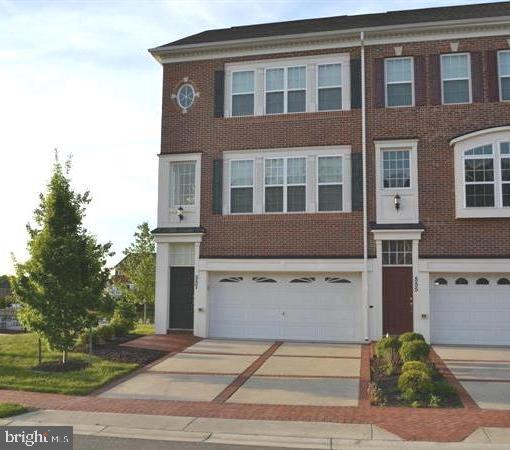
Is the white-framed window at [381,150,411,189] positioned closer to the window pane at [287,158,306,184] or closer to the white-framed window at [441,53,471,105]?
the white-framed window at [441,53,471,105]

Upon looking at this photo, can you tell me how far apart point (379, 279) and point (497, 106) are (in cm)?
648

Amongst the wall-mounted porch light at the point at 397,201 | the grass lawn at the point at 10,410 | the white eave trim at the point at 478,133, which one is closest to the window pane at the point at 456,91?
the white eave trim at the point at 478,133

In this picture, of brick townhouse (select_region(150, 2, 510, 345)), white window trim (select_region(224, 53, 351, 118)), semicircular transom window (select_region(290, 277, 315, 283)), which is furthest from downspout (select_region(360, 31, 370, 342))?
semicircular transom window (select_region(290, 277, 315, 283))

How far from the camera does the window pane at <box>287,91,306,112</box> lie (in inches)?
779

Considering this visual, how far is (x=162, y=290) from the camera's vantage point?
19.9 metres

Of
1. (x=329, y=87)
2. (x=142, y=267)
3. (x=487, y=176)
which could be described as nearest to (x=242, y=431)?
(x=487, y=176)

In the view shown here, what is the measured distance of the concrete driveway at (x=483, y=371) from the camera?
1107 centimetres

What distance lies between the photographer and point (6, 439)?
836 cm

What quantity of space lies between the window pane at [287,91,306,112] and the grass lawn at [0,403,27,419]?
1293cm

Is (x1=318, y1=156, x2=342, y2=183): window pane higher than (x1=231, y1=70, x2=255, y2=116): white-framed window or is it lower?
lower

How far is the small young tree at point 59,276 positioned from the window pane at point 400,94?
10525 mm

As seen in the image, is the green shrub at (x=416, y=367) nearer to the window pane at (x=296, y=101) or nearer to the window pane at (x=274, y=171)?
the window pane at (x=274, y=171)

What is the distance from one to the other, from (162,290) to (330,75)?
361 inches

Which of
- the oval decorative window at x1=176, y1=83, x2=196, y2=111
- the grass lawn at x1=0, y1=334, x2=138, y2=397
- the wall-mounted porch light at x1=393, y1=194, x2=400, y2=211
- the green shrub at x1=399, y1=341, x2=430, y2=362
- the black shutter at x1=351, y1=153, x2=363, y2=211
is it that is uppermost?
the oval decorative window at x1=176, y1=83, x2=196, y2=111
